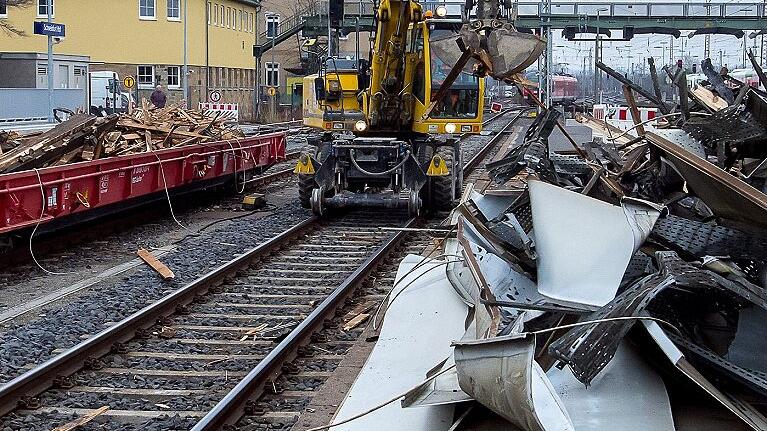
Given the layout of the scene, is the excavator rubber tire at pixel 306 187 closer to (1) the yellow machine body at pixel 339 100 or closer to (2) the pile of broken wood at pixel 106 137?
(1) the yellow machine body at pixel 339 100

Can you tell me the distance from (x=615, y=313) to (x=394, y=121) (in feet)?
36.3

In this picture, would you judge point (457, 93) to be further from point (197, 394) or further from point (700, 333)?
point (700, 333)

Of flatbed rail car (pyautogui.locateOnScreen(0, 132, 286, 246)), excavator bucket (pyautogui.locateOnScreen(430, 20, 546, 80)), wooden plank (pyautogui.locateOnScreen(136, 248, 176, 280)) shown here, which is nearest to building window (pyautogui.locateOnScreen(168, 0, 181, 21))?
flatbed rail car (pyautogui.locateOnScreen(0, 132, 286, 246))

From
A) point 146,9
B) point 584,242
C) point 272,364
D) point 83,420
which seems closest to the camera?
point 584,242

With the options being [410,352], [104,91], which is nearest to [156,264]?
[410,352]

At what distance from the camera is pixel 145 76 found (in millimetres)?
55000

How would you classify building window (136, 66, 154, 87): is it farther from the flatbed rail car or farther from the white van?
the flatbed rail car

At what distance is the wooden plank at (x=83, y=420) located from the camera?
269 inches

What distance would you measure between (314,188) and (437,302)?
8.09 m

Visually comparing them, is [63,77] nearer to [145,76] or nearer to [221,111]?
[145,76]

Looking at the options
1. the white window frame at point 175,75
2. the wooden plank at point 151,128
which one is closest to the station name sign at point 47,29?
the wooden plank at point 151,128

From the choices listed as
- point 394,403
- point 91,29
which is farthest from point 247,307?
point 91,29

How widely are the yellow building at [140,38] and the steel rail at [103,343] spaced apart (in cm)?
4200

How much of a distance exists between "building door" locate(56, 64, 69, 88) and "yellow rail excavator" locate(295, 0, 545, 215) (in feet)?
92.0
